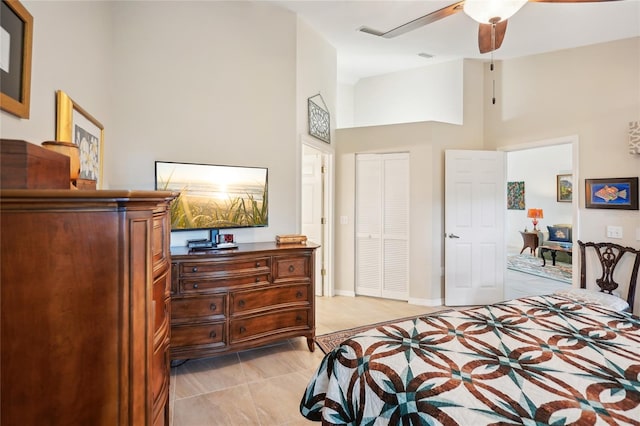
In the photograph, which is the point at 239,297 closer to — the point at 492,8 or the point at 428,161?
the point at 492,8

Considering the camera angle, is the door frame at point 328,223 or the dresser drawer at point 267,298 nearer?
the dresser drawer at point 267,298

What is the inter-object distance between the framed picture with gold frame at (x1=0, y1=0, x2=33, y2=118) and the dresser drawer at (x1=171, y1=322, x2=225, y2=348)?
1672 millimetres

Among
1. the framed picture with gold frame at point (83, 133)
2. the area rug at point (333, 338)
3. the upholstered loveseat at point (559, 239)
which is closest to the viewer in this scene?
the framed picture with gold frame at point (83, 133)

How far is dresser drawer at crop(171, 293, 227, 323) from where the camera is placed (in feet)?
7.65

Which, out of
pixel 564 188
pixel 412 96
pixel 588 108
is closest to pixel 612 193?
pixel 588 108

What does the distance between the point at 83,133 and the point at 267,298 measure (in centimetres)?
175

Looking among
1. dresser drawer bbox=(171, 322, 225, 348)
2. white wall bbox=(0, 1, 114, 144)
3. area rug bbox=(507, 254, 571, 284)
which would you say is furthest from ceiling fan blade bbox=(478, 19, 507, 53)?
area rug bbox=(507, 254, 571, 284)

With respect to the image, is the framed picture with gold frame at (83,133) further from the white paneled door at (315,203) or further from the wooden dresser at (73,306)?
the white paneled door at (315,203)

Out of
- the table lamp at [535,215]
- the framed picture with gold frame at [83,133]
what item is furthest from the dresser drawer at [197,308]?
the table lamp at [535,215]

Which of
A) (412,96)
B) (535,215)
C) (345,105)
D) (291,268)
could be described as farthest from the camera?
(535,215)

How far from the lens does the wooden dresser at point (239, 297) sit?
2.35 meters

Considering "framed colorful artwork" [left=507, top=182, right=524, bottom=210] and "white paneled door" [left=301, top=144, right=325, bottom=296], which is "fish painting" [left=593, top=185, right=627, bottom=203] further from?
"framed colorful artwork" [left=507, top=182, right=524, bottom=210]

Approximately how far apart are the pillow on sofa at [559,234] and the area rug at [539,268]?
53 centimetres

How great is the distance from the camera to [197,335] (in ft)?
7.83
